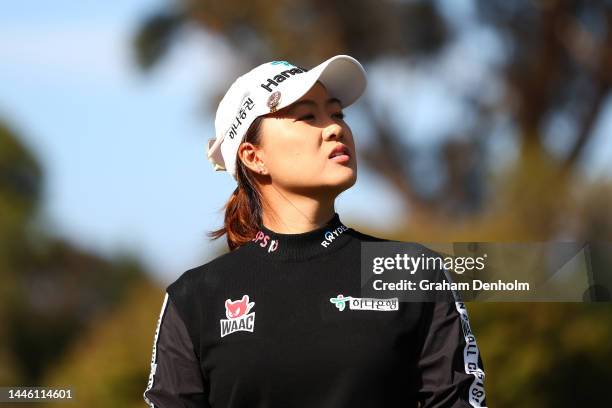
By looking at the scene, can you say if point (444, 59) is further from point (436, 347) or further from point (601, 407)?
point (436, 347)

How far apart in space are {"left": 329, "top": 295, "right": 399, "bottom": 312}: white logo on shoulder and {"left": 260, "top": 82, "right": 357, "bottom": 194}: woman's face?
0.97ft

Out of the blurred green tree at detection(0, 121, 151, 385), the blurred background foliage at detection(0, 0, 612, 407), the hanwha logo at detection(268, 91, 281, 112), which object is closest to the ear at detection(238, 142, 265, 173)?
the hanwha logo at detection(268, 91, 281, 112)

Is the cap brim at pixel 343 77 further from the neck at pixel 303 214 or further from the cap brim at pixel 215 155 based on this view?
the cap brim at pixel 215 155

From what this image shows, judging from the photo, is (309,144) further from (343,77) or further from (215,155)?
(215,155)

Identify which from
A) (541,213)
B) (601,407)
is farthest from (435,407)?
(541,213)

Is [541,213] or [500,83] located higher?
[500,83]

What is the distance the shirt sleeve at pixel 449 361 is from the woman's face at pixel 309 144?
16.7 inches

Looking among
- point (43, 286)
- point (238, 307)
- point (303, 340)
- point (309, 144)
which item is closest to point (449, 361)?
point (303, 340)

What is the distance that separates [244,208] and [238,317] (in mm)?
447

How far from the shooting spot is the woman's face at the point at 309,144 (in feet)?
11.5

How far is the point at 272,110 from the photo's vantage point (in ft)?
11.9

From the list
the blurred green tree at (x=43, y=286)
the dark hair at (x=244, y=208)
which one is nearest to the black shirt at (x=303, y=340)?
the dark hair at (x=244, y=208)

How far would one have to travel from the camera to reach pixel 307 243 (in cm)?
357

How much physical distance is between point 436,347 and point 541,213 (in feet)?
23.1
